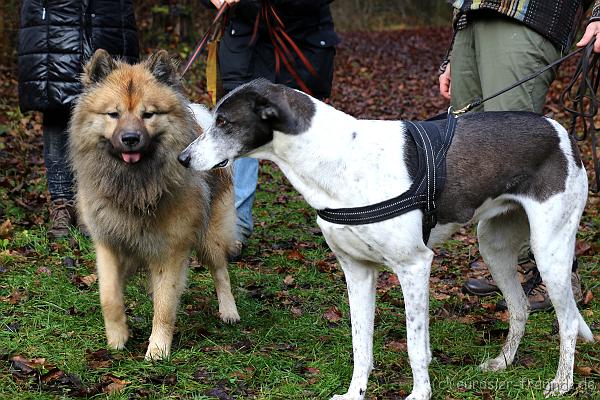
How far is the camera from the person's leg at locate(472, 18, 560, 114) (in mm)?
4199

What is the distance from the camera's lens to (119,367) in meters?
3.83

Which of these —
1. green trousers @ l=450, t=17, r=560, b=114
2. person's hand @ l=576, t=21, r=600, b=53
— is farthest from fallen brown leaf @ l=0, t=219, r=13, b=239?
person's hand @ l=576, t=21, r=600, b=53

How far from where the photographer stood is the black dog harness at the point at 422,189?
312 cm

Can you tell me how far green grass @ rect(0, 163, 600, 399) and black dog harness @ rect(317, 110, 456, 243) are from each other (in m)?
0.92

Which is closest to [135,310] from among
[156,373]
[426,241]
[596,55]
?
[156,373]

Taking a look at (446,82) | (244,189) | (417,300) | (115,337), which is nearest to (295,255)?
(244,189)

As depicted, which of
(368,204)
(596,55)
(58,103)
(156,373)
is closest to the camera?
(368,204)

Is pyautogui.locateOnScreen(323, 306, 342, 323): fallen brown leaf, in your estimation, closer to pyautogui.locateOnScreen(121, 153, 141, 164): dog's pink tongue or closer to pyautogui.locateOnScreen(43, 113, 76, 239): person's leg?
pyautogui.locateOnScreen(121, 153, 141, 164): dog's pink tongue

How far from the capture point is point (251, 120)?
3139mm

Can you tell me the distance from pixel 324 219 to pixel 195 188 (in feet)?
4.08

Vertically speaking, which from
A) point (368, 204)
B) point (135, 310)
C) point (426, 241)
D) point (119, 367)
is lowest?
point (135, 310)

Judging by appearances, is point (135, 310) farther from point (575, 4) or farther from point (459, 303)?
point (575, 4)

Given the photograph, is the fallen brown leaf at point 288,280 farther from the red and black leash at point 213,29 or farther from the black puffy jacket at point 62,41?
the black puffy jacket at point 62,41

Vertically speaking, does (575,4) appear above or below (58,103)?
above
